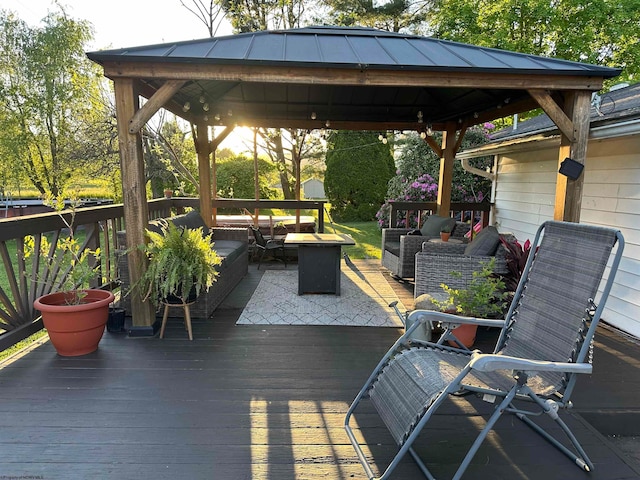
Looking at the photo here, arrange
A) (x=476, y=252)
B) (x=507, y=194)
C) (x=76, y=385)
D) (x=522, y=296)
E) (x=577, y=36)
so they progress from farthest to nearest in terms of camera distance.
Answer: (x=577, y=36)
(x=507, y=194)
(x=476, y=252)
(x=76, y=385)
(x=522, y=296)

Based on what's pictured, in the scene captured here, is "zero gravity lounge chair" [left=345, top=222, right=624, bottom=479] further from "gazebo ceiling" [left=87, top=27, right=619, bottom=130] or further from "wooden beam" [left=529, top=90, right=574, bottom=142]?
"gazebo ceiling" [left=87, top=27, right=619, bottom=130]

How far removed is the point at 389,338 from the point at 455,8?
406 inches

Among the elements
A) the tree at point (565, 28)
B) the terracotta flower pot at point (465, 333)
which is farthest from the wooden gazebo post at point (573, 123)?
the tree at point (565, 28)

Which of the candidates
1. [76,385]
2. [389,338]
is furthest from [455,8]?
[76,385]

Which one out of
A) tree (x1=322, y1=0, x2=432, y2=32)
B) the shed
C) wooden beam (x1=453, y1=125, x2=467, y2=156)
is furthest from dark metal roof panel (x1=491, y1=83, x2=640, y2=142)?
the shed

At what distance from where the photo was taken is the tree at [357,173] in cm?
1316

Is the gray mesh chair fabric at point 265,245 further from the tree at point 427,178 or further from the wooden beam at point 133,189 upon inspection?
the tree at point 427,178

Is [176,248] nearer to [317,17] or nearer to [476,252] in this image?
[476,252]

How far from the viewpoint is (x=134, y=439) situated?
200 centimetres

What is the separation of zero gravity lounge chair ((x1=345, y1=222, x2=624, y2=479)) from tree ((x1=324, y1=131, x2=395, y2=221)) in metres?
11.2

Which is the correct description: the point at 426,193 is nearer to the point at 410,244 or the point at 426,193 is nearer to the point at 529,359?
the point at 410,244

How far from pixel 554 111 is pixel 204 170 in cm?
474

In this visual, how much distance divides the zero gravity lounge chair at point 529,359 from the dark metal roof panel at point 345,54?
5.48ft

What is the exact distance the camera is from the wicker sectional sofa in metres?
3.70
